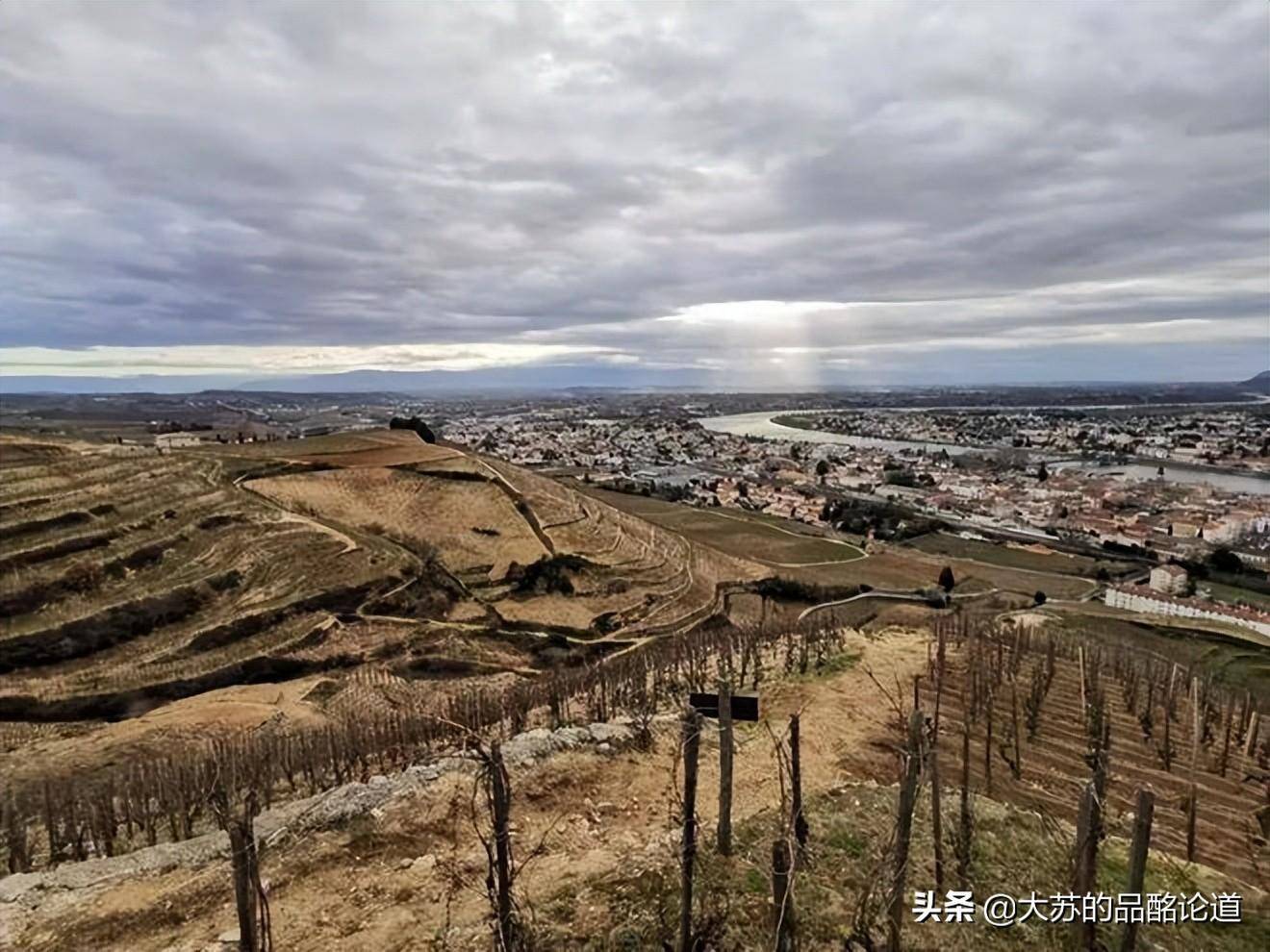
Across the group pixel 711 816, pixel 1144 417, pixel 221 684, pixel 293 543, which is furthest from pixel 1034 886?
pixel 1144 417

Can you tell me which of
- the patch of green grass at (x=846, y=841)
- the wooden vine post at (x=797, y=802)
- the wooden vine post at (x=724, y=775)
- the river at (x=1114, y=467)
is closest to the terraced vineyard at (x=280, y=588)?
the wooden vine post at (x=724, y=775)

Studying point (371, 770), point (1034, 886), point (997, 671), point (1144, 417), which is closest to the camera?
point (1034, 886)

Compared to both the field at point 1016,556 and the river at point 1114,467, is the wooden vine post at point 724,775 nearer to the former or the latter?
the field at point 1016,556

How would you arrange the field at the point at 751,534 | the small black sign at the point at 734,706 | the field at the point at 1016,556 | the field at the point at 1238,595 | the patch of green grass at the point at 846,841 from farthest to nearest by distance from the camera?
1. the field at the point at 1016,556
2. the field at the point at 751,534
3. the field at the point at 1238,595
4. the small black sign at the point at 734,706
5. the patch of green grass at the point at 846,841

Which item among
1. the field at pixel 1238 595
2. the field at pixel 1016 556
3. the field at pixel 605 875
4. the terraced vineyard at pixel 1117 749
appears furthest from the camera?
the field at pixel 1016 556

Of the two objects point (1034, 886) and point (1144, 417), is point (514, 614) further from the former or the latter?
point (1144, 417)

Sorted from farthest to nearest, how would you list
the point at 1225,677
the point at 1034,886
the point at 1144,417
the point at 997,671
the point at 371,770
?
the point at 1144,417
the point at 1225,677
the point at 997,671
the point at 371,770
the point at 1034,886

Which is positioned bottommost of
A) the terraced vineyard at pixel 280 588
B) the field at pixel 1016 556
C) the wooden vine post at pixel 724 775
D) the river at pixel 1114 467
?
the field at pixel 1016 556
